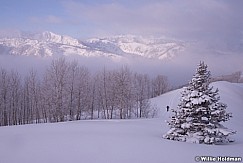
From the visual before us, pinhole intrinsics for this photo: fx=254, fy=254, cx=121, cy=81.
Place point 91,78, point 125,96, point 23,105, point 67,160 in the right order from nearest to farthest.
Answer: point 67,160, point 125,96, point 23,105, point 91,78

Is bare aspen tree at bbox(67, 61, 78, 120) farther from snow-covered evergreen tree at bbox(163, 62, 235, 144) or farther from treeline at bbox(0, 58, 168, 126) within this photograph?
snow-covered evergreen tree at bbox(163, 62, 235, 144)

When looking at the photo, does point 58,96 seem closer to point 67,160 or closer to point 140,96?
point 140,96

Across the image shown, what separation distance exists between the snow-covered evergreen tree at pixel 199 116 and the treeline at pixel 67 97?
2572cm

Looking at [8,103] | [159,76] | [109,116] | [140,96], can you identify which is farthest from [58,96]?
[159,76]

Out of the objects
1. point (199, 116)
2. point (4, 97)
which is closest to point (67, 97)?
point (4, 97)

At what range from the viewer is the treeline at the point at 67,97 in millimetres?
39594

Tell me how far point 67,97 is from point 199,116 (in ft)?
90.7

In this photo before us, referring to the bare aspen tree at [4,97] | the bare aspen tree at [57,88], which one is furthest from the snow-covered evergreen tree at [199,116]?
the bare aspen tree at [4,97]

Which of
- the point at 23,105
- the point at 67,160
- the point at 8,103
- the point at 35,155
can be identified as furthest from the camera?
the point at 23,105

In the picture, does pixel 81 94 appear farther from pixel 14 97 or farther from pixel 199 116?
pixel 199 116

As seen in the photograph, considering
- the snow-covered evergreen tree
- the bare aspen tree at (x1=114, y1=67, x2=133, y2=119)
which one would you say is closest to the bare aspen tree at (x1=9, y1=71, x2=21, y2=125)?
the bare aspen tree at (x1=114, y1=67, x2=133, y2=119)

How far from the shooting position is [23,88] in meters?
48.9

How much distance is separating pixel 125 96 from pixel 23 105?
1958cm

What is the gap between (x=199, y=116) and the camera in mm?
15617
